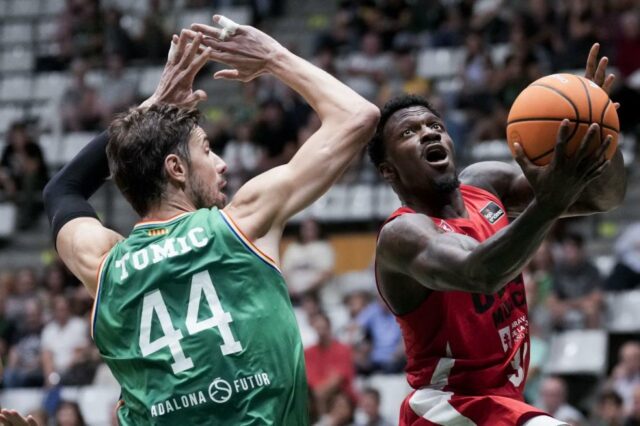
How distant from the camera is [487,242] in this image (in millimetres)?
5211

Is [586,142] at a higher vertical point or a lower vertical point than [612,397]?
higher

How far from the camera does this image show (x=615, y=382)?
1169 centimetres

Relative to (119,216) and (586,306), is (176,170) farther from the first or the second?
(119,216)

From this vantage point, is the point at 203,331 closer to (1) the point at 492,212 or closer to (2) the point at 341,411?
(1) the point at 492,212

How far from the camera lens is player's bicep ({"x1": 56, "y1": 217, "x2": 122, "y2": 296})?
539 cm

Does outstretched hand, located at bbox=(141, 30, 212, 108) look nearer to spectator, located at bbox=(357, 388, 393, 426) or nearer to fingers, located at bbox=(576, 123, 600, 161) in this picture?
fingers, located at bbox=(576, 123, 600, 161)

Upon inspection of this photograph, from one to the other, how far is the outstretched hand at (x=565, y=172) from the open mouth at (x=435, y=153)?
59.0 inches

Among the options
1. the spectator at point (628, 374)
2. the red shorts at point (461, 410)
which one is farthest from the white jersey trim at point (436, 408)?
the spectator at point (628, 374)

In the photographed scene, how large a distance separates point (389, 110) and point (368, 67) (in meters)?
11.5

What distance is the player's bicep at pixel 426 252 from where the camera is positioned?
17.9 ft

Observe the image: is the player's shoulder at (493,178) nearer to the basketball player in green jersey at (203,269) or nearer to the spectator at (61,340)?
the basketball player in green jersey at (203,269)

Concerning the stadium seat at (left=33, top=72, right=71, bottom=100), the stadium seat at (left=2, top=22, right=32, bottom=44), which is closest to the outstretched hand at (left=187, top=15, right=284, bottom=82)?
the stadium seat at (left=33, top=72, right=71, bottom=100)

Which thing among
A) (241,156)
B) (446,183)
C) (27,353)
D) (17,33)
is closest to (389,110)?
(446,183)

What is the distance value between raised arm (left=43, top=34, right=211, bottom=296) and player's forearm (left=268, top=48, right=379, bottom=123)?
1.18 feet
